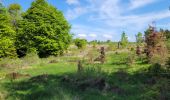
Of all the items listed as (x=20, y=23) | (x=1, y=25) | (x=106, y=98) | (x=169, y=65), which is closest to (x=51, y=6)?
(x=20, y=23)

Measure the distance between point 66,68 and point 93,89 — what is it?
33.0 ft

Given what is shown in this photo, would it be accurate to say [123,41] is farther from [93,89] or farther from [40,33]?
[93,89]

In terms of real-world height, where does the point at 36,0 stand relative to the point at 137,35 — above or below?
above

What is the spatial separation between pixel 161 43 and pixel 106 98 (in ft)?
48.4

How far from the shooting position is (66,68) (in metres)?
23.4

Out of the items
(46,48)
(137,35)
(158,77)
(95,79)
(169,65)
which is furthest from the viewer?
(137,35)

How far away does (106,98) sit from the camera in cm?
1200

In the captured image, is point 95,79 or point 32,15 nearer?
point 95,79

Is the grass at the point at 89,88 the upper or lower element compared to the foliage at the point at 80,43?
lower

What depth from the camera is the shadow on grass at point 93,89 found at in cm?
1217

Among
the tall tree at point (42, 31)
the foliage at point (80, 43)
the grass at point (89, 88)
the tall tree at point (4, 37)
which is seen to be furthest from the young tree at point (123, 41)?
the grass at point (89, 88)

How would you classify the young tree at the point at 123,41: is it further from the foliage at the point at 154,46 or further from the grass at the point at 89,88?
the grass at the point at 89,88

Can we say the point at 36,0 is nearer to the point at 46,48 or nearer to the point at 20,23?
the point at 20,23

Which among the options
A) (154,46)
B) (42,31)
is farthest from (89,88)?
(42,31)
